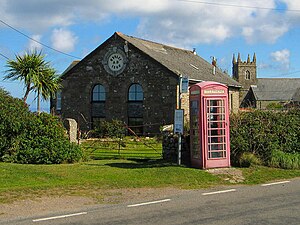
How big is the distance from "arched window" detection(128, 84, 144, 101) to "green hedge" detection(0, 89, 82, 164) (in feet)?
50.2

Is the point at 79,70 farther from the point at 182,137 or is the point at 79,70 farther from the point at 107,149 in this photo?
the point at 182,137

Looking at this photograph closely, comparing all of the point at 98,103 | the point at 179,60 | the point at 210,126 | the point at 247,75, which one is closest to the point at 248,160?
the point at 210,126

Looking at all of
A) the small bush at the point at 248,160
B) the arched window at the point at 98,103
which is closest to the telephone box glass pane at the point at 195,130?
the small bush at the point at 248,160

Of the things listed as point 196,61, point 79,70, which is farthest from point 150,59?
point 196,61

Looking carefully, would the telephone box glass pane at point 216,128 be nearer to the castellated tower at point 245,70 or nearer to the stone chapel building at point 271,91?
the stone chapel building at point 271,91

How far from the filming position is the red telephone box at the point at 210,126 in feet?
47.5

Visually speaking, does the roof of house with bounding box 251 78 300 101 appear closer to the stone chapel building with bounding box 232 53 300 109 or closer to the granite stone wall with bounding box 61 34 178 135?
the stone chapel building with bounding box 232 53 300 109

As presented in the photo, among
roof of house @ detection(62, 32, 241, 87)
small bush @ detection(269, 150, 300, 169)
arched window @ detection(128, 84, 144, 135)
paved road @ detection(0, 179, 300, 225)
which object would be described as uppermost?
roof of house @ detection(62, 32, 241, 87)

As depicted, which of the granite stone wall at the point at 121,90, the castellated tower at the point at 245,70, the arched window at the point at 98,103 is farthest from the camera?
the castellated tower at the point at 245,70

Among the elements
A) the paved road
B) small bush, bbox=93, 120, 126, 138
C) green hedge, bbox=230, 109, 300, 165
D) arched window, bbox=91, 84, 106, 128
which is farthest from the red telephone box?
arched window, bbox=91, 84, 106, 128

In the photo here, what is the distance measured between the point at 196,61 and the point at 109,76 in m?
9.59

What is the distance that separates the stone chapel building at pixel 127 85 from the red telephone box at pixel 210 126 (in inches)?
579

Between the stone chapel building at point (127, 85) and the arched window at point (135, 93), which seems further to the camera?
the arched window at point (135, 93)

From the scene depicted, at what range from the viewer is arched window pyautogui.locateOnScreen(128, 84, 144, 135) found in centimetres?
3180
